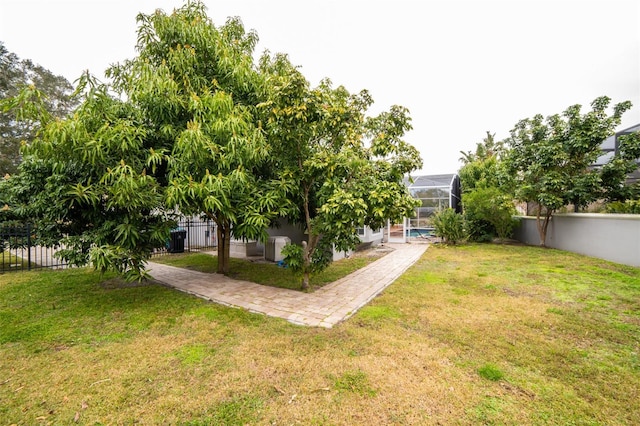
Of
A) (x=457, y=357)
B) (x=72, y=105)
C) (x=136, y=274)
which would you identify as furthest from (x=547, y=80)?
(x=72, y=105)

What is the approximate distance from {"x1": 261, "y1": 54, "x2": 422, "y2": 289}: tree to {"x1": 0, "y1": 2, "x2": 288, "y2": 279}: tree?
52 cm

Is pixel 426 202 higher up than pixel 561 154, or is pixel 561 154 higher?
pixel 561 154

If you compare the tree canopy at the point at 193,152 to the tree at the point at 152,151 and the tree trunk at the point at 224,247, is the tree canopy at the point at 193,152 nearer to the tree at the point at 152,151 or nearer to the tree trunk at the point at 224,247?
the tree at the point at 152,151

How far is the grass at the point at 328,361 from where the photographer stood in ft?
6.71

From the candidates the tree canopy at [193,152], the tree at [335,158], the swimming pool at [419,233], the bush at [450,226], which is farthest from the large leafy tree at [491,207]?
the tree canopy at [193,152]

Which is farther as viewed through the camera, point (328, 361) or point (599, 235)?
point (599, 235)

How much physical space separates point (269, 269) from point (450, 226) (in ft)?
29.6

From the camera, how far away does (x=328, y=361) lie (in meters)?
2.73

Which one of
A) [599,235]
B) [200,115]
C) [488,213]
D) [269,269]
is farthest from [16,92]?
[599,235]

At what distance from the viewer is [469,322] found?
12.2ft

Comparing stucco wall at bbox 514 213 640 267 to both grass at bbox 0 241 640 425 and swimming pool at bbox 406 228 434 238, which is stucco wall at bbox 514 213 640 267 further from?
swimming pool at bbox 406 228 434 238

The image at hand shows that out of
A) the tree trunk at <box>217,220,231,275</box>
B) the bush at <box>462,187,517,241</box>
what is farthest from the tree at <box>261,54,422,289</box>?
the bush at <box>462,187,517,241</box>

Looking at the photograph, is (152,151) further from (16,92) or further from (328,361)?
(16,92)

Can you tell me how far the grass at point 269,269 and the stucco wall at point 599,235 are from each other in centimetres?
686
